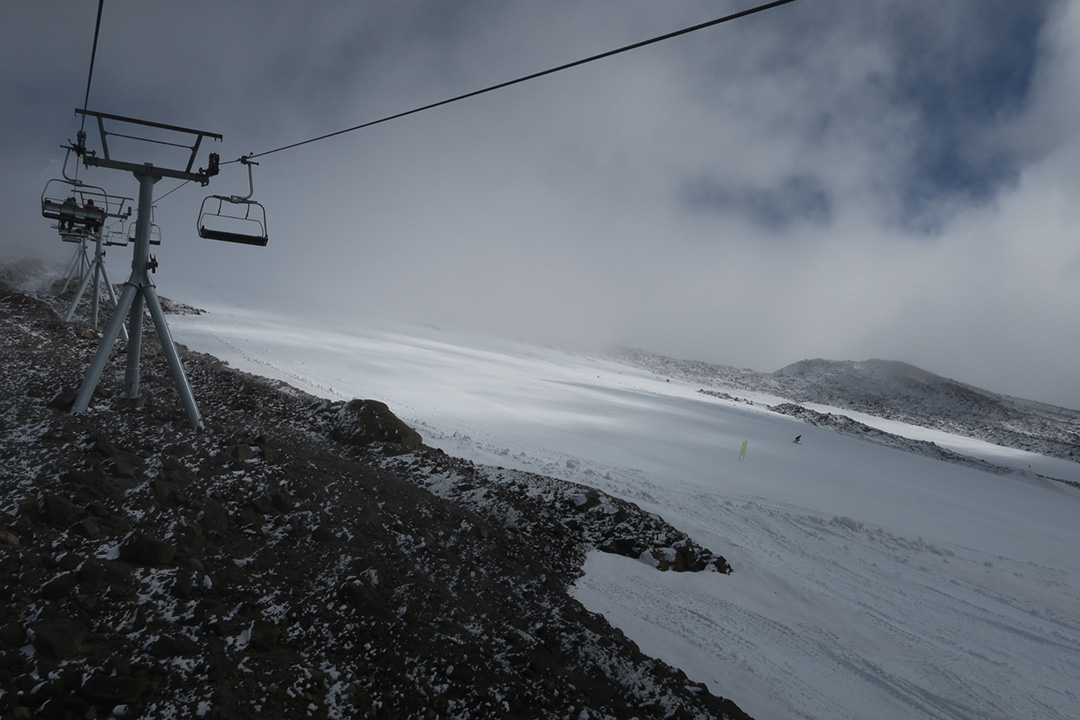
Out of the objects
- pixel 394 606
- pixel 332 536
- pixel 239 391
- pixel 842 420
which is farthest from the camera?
pixel 842 420

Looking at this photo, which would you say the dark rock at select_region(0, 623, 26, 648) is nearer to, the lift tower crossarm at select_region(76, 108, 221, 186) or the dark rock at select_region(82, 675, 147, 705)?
the dark rock at select_region(82, 675, 147, 705)

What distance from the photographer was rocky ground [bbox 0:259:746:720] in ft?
9.54

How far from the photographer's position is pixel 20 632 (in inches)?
109

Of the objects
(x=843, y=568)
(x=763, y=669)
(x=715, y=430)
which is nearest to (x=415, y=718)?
(x=763, y=669)

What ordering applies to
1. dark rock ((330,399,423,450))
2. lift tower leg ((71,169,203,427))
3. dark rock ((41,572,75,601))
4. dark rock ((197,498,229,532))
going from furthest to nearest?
1. dark rock ((330,399,423,450))
2. lift tower leg ((71,169,203,427))
3. dark rock ((197,498,229,532))
4. dark rock ((41,572,75,601))

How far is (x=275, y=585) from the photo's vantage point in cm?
398

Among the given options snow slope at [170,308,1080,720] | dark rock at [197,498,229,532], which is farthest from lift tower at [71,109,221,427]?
snow slope at [170,308,1080,720]

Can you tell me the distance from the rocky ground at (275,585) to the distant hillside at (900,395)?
58154mm

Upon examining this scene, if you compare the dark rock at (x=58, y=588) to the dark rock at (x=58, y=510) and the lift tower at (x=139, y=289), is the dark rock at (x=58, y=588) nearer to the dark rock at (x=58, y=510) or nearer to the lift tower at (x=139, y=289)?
the dark rock at (x=58, y=510)

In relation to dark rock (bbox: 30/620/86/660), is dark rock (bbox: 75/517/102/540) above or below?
above

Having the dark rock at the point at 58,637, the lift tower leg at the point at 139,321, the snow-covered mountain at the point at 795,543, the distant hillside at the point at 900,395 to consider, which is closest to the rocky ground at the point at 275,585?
the dark rock at the point at 58,637

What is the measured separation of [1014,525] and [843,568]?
1148 cm

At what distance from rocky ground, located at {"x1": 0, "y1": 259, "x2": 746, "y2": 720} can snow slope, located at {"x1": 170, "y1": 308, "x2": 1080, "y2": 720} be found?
102cm

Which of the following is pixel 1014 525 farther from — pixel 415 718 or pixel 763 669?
pixel 415 718
